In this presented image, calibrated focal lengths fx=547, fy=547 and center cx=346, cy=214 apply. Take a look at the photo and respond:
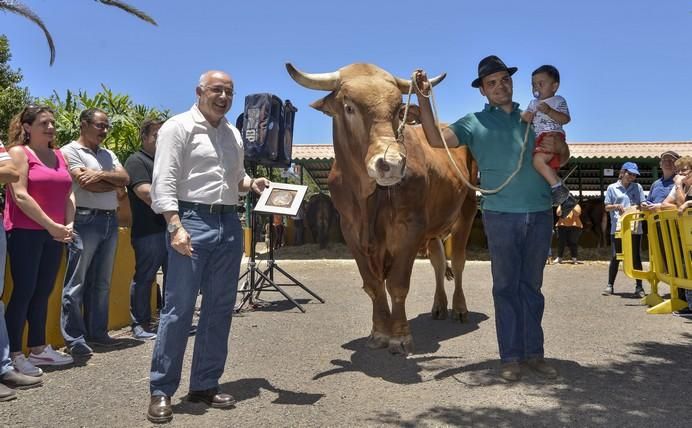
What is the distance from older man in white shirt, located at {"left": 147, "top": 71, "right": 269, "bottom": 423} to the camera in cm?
318

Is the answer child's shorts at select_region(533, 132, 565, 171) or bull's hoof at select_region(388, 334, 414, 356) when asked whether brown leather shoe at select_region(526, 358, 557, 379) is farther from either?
child's shorts at select_region(533, 132, 565, 171)

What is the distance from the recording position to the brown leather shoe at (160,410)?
3.08 meters

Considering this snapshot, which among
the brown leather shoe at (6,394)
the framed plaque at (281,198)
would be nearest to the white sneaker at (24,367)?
the brown leather shoe at (6,394)

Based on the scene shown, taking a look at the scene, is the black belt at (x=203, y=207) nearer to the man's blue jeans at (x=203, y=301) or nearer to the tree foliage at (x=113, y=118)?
the man's blue jeans at (x=203, y=301)

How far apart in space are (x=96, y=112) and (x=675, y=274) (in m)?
6.78

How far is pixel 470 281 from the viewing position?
10.6 m

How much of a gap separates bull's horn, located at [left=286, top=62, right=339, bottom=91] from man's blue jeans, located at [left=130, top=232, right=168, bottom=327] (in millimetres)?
2181

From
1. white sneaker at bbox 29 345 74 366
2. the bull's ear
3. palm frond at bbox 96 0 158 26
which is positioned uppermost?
palm frond at bbox 96 0 158 26

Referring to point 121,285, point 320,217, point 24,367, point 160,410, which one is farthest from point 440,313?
point 320,217

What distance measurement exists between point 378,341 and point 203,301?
2.01 meters

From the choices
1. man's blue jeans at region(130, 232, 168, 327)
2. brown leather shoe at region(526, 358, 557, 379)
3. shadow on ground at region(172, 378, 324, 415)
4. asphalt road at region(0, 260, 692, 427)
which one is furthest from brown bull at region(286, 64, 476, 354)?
man's blue jeans at region(130, 232, 168, 327)

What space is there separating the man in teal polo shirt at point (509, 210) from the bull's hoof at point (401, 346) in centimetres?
96

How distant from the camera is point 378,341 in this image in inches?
197

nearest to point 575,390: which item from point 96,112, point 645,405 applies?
point 645,405
